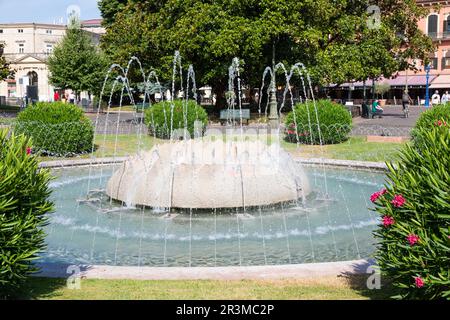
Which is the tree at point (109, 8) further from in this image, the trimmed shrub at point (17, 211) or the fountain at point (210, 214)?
the trimmed shrub at point (17, 211)

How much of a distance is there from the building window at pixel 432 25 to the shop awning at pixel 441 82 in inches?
207

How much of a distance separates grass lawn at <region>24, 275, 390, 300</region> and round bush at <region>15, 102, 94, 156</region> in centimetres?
1351

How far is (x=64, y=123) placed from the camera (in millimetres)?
20312

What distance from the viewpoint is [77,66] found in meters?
49.8

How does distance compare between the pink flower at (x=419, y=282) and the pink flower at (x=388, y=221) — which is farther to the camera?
the pink flower at (x=388, y=221)

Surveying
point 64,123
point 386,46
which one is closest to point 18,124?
point 64,123

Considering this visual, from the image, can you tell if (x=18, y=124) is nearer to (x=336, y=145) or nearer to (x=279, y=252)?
(x=336, y=145)

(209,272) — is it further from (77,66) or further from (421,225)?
(77,66)

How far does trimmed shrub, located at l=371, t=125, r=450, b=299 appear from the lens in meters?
5.38

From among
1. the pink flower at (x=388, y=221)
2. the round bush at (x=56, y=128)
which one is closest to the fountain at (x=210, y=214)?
the pink flower at (x=388, y=221)

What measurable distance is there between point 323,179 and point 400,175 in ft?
32.2

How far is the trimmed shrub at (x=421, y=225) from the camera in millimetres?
5383

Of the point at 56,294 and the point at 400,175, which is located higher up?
the point at 400,175
